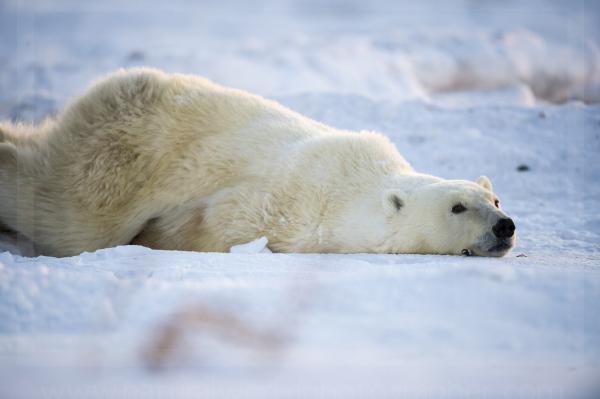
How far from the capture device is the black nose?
3652 millimetres

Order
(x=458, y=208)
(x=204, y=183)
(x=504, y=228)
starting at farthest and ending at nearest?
(x=204, y=183)
(x=458, y=208)
(x=504, y=228)

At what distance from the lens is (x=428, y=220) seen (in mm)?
3895

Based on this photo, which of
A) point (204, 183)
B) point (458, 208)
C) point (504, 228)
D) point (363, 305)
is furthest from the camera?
point (204, 183)

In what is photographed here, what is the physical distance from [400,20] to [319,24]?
252cm

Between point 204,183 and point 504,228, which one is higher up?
point 504,228

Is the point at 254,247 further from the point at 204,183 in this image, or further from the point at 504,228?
the point at 504,228

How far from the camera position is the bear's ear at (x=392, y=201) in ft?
12.8

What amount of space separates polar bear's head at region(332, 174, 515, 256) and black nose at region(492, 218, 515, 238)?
0.09ft

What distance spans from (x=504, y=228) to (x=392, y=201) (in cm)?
65

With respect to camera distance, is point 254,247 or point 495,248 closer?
point 495,248

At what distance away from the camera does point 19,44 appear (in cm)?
1456

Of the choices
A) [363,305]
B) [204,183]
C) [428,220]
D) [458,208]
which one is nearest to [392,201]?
[428,220]

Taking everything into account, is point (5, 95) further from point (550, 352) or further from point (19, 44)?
point (550, 352)

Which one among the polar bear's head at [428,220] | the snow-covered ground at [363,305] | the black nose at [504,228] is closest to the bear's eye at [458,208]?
the polar bear's head at [428,220]
